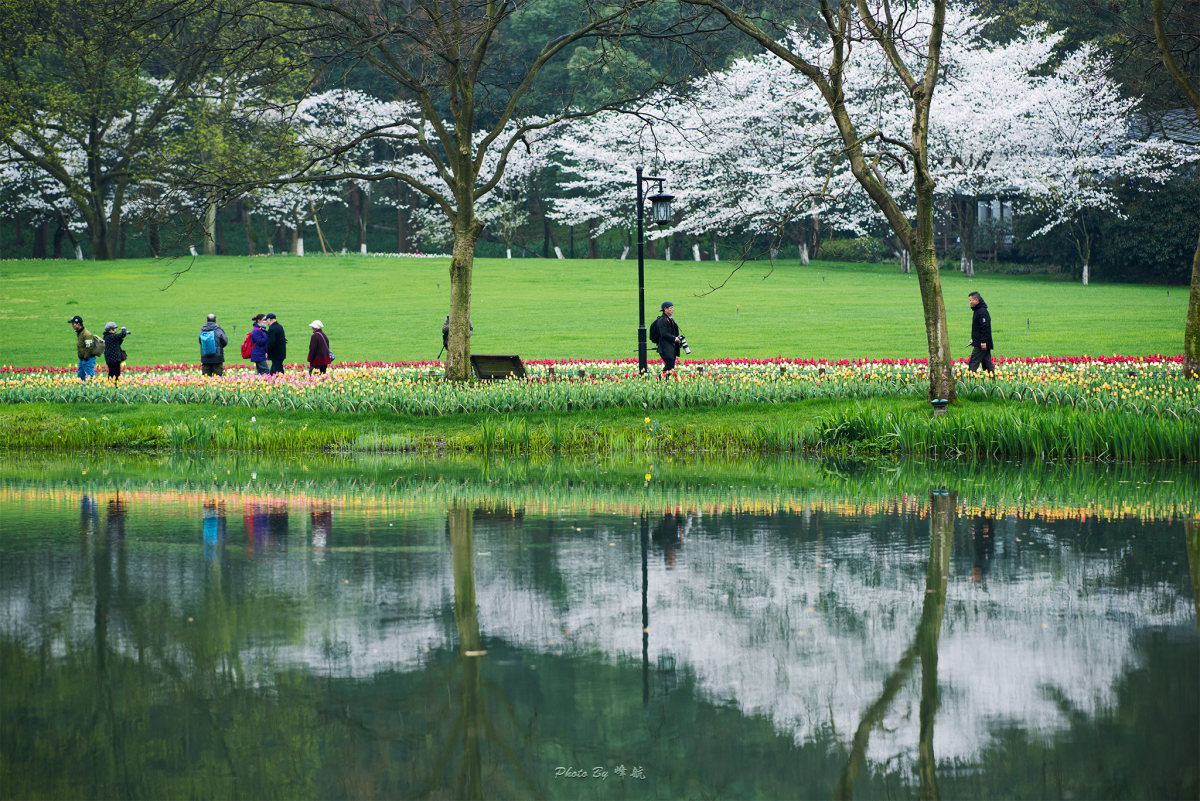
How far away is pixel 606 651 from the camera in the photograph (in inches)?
265

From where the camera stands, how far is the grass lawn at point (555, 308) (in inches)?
1336

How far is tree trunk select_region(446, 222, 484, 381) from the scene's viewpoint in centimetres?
2172

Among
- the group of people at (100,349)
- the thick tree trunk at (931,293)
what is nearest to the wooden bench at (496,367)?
the group of people at (100,349)

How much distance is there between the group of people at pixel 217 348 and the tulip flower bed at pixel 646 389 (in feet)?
5.31

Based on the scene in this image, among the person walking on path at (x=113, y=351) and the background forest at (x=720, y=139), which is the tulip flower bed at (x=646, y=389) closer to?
the person walking on path at (x=113, y=351)

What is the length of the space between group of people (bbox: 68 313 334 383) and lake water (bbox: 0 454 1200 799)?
12081 mm

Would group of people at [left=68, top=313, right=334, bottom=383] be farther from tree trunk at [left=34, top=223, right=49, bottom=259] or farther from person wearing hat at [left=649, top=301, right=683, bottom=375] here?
tree trunk at [left=34, top=223, right=49, bottom=259]

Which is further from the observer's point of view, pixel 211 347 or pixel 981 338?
pixel 211 347

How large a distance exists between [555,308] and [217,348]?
62.2ft

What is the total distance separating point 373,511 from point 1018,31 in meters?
54.6

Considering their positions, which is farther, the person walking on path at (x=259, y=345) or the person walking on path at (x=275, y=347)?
the person walking on path at (x=259, y=345)

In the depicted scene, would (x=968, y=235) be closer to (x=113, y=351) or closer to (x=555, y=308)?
(x=555, y=308)

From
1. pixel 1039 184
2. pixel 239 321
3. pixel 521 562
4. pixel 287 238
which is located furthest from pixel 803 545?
pixel 287 238

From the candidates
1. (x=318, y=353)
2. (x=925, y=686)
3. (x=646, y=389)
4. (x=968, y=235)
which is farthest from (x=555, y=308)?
(x=925, y=686)
